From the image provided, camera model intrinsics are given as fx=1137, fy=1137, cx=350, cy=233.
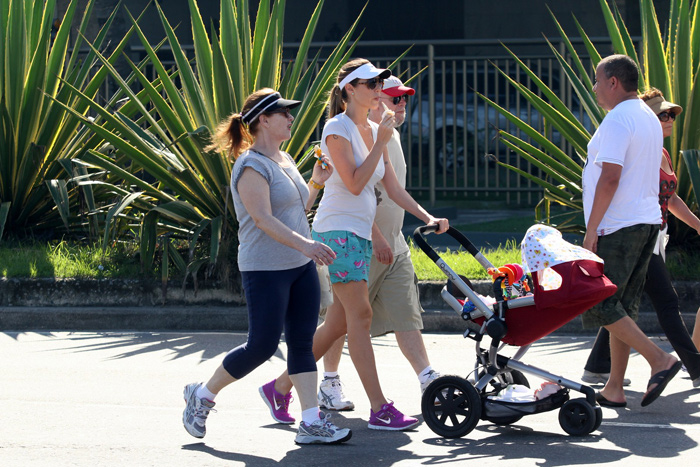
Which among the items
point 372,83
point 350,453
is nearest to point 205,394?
point 350,453

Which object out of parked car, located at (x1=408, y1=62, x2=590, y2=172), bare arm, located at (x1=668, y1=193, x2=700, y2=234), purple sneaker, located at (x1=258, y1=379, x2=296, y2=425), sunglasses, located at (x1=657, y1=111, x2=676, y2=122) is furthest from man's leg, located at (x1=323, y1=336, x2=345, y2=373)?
parked car, located at (x1=408, y1=62, x2=590, y2=172)

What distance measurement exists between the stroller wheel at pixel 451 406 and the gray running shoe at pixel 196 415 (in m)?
1.01

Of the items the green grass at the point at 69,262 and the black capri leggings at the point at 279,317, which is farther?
the green grass at the point at 69,262

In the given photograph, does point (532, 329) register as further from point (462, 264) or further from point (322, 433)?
point (462, 264)

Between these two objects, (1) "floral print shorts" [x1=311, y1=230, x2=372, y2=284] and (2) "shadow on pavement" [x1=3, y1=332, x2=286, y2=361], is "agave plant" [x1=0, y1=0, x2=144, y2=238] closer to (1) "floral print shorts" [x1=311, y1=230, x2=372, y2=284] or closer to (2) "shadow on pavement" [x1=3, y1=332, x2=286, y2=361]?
(2) "shadow on pavement" [x1=3, y1=332, x2=286, y2=361]

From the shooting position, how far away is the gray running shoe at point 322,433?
5.10m

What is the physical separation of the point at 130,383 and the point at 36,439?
4.16ft

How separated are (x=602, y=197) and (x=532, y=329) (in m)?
0.81

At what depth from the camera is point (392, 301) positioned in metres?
5.85

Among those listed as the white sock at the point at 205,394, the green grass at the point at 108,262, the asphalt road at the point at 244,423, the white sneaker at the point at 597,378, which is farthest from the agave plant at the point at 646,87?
the white sock at the point at 205,394

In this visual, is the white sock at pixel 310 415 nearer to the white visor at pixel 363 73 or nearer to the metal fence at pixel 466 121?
the white visor at pixel 363 73

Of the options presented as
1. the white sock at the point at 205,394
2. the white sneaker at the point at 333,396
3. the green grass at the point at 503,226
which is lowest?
the white sneaker at the point at 333,396

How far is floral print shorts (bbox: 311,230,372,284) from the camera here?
209 inches

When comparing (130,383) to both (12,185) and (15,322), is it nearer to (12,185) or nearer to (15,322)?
(15,322)
